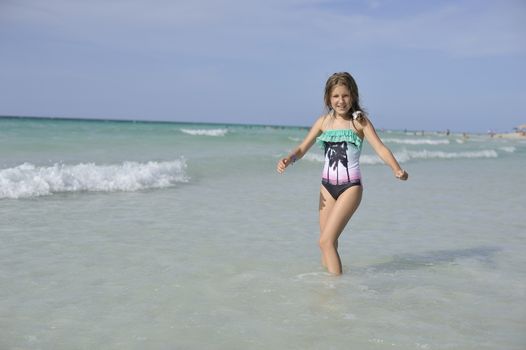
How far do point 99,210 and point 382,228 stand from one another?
13.9 ft

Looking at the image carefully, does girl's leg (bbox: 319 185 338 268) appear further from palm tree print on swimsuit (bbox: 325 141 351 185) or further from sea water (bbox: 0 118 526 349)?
sea water (bbox: 0 118 526 349)

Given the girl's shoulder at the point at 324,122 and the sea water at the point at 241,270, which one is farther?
the girl's shoulder at the point at 324,122

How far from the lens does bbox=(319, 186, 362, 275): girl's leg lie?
15.5 ft

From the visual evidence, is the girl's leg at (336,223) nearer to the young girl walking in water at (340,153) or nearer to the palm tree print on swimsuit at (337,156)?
the young girl walking in water at (340,153)

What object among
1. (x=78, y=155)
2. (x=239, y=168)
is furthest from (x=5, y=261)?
(x=78, y=155)

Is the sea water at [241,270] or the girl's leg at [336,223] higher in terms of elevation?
the girl's leg at [336,223]

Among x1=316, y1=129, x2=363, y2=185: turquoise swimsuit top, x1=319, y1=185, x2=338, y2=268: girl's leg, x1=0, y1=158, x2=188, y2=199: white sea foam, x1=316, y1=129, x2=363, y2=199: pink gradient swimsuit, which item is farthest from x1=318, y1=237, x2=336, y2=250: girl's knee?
x1=0, y1=158, x2=188, y2=199: white sea foam

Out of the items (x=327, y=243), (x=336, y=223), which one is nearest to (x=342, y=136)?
(x=336, y=223)

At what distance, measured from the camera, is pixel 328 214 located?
16.3 feet

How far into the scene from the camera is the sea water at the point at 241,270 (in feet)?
11.1

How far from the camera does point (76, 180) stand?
387 inches

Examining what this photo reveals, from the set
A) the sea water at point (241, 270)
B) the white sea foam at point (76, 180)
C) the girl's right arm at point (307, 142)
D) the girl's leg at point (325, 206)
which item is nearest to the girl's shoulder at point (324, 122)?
the girl's right arm at point (307, 142)

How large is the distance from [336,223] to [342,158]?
0.63 m

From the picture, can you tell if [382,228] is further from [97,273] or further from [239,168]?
[239,168]
